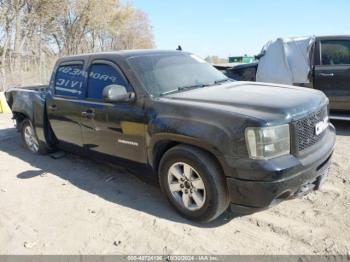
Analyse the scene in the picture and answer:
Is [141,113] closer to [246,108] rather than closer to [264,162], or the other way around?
[246,108]

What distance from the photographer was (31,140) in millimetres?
6918

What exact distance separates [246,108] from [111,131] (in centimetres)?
188

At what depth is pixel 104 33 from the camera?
3325 cm

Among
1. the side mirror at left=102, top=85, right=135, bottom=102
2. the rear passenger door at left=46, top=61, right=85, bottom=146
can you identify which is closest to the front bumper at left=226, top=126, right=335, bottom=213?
the side mirror at left=102, top=85, right=135, bottom=102

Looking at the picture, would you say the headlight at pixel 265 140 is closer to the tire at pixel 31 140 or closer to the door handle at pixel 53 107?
the door handle at pixel 53 107

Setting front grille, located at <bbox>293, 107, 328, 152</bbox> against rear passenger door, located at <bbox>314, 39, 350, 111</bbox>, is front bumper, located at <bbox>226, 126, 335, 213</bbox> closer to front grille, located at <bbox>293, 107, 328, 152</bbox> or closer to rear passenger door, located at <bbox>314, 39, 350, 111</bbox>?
front grille, located at <bbox>293, 107, 328, 152</bbox>

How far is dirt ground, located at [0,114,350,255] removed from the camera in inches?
133

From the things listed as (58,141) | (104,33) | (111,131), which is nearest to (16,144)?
(58,141)

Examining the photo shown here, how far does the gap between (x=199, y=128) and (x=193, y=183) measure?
59 cm

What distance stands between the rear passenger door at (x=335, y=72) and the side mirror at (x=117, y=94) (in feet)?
15.6

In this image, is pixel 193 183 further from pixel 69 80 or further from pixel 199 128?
pixel 69 80

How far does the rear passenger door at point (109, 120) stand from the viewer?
421cm

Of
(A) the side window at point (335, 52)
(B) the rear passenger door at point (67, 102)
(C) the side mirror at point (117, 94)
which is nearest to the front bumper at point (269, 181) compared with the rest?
(C) the side mirror at point (117, 94)

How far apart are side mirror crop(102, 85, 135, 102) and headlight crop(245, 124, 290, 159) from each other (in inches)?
61.1
